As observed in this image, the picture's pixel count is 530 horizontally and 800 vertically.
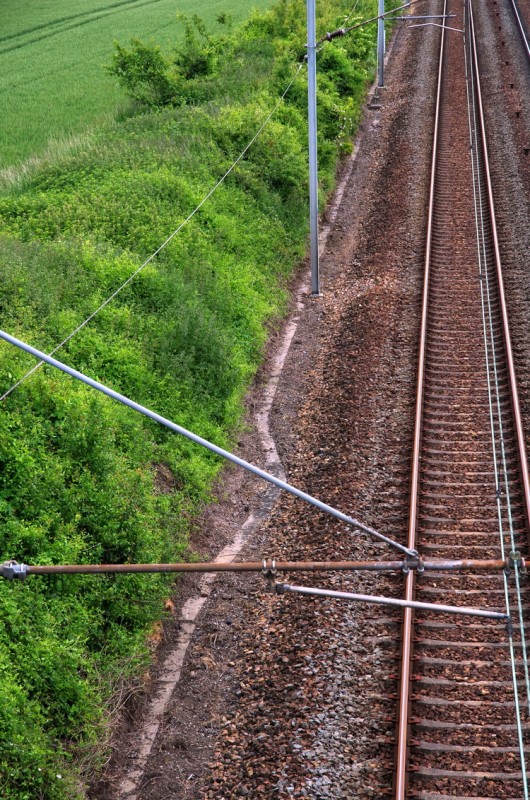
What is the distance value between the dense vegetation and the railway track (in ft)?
11.1

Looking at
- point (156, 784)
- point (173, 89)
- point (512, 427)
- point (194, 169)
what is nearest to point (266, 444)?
point (512, 427)

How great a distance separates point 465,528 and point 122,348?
254 inches

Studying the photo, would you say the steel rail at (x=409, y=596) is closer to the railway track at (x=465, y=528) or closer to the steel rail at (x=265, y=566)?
the railway track at (x=465, y=528)

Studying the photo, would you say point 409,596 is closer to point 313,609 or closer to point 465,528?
point 313,609

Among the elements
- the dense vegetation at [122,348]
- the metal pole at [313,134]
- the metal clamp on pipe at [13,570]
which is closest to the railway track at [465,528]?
the metal pole at [313,134]

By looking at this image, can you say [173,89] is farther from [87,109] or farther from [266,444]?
[266,444]

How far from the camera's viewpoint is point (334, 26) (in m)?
36.6

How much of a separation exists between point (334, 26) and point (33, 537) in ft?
104

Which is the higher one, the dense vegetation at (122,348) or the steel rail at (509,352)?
the dense vegetation at (122,348)

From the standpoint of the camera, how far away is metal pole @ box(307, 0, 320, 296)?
1724 centimetres

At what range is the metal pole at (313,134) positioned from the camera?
56.6ft

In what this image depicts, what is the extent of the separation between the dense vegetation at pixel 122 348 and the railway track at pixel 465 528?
338 cm

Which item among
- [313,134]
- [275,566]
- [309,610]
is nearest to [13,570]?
[275,566]

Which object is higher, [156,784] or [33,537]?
[33,537]
